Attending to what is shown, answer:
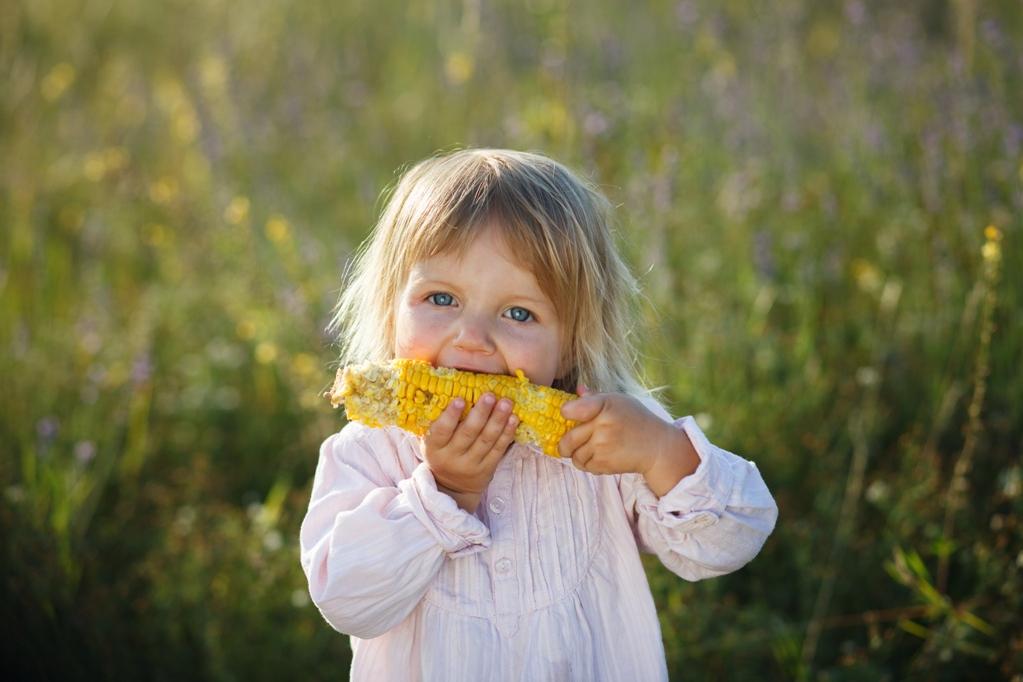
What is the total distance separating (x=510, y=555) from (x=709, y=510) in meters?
0.38

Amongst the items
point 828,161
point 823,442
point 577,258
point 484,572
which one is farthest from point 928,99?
point 484,572

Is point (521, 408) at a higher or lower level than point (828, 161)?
lower

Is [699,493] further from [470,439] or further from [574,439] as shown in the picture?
[470,439]

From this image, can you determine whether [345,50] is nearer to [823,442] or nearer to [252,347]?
[252,347]

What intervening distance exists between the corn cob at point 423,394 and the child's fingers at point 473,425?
0.9 inches

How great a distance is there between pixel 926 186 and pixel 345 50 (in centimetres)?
377

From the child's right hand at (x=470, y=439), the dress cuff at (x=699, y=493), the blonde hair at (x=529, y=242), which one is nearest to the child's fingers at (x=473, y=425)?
the child's right hand at (x=470, y=439)

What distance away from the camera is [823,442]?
3.23m

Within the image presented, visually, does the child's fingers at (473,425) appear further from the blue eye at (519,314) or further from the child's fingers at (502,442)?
the blue eye at (519,314)

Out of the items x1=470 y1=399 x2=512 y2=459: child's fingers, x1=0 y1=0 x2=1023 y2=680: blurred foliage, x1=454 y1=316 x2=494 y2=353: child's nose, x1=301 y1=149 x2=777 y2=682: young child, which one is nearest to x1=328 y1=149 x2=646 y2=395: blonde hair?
x1=301 y1=149 x2=777 y2=682: young child

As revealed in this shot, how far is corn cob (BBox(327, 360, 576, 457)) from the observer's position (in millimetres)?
1888

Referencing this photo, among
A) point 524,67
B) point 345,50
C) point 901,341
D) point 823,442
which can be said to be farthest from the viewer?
point 345,50

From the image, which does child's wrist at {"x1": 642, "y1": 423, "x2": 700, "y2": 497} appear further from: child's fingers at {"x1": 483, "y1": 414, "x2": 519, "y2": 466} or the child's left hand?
child's fingers at {"x1": 483, "y1": 414, "x2": 519, "y2": 466}

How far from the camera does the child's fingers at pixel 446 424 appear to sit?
1863 mm
